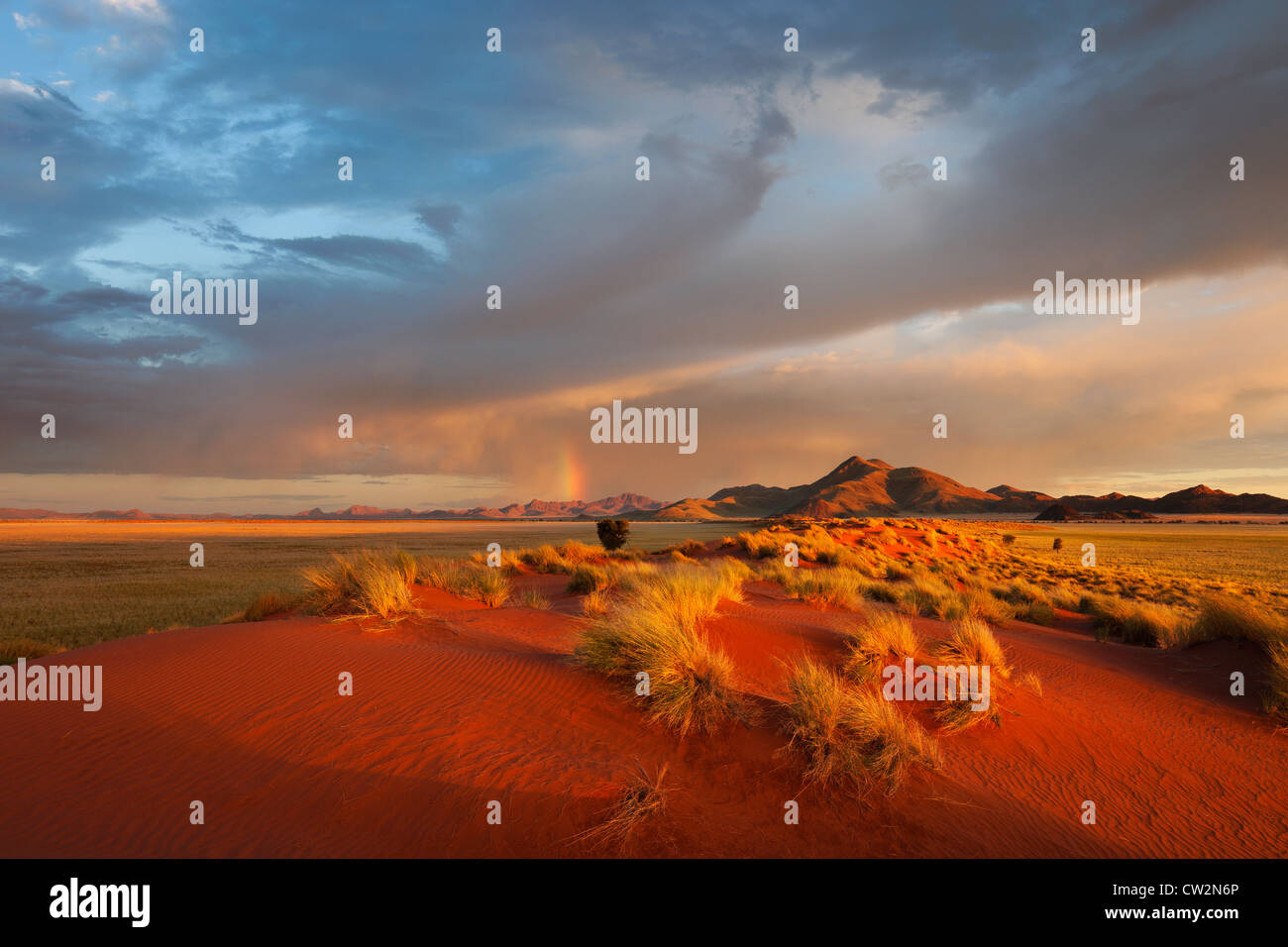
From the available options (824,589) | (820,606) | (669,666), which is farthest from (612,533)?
(669,666)

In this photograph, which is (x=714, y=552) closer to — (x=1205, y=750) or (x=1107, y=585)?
(x=1107, y=585)

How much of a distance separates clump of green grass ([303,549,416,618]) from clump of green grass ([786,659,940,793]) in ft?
25.1

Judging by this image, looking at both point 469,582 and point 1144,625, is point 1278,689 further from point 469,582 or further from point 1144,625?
point 469,582

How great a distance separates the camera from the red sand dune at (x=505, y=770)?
4852 millimetres

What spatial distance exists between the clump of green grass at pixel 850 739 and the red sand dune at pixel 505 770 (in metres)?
0.19

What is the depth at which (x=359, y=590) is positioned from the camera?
12672 millimetres

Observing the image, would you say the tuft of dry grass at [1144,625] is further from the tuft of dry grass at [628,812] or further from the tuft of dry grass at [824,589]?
the tuft of dry grass at [628,812]

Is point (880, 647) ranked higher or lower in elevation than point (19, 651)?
higher

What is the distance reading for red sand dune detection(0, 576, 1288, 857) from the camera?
4.85m

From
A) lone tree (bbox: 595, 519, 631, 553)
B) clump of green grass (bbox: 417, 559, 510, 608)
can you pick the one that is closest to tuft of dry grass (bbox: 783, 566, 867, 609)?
clump of green grass (bbox: 417, 559, 510, 608)

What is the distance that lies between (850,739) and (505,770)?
335 centimetres

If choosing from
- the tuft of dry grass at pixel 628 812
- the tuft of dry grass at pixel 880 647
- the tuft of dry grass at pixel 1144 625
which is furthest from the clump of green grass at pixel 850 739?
the tuft of dry grass at pixel 1144 625

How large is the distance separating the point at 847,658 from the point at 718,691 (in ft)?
12.7

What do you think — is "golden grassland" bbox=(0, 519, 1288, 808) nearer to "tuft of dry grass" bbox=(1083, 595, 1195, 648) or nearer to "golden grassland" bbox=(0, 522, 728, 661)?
"tuft of dry grass" bbox=(1083, 595, 1195, 648)
